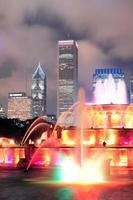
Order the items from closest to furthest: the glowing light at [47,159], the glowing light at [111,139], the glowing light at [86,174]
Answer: the glowing light at [86,174] < the glowing light at [47,159] < the glowing light at [111,139]

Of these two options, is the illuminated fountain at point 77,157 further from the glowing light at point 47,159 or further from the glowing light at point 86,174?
the glowing light at point 47,159

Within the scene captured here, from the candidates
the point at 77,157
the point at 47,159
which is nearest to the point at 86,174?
the point at 77,157

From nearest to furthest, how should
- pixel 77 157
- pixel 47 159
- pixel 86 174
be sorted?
pixel 86 174, pixel 77 157, pixel 47 159

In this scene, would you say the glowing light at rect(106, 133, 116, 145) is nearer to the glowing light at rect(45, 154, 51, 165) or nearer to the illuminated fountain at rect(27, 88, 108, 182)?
the illuminated fountain at rect(27, 88, 108, 182)

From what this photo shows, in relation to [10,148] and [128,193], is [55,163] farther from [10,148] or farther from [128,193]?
[128,193]

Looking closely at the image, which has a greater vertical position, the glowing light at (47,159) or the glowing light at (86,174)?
the glowing light at (47,159)

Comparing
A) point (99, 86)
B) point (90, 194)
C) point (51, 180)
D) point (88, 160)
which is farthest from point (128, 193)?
point (99, 86)

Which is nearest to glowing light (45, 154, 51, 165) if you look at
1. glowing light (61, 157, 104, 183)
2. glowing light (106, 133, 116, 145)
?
glowing light (61, 157, 104, 183)

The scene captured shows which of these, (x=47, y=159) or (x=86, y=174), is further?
(x=47, y=159)

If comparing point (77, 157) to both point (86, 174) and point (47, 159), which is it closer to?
point (47, 159)

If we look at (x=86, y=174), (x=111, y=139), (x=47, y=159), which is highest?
(x=111, y=139)

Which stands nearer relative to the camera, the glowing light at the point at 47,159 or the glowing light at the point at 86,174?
the glowing light at the point at 86,174

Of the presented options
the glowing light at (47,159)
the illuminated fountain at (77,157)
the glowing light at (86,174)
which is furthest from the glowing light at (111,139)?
the glowing light at (86,174)

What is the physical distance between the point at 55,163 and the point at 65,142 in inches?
176
